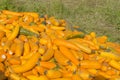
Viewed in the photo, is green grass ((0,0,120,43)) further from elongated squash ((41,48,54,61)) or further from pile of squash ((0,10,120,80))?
elongated squash ((41,48,54,61))

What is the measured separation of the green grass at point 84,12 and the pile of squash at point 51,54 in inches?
108

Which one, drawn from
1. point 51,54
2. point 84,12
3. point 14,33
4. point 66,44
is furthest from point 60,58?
point 84,12

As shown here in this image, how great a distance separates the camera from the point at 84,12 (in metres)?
9.90

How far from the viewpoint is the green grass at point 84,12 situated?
8531 millimetres

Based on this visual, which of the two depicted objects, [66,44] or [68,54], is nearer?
[68,54]

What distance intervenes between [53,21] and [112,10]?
14.6 ft

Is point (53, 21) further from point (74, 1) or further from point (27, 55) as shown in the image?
point (74, 1)

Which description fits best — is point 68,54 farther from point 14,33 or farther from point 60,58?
point 14,33

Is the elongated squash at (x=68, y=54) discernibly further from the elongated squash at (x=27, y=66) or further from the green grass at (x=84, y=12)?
the green grass at (x=84, y=12)

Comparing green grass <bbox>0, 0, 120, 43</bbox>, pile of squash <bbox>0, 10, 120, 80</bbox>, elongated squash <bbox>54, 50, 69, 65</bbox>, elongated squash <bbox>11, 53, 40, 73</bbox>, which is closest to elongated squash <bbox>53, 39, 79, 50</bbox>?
pile of squash <bbox>0, 10, 120, 80</bbox>

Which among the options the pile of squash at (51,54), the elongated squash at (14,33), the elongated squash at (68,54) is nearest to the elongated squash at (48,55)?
the pile of squash at (51,54)

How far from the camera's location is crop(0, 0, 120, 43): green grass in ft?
28.0

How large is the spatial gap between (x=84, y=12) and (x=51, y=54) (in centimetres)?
539

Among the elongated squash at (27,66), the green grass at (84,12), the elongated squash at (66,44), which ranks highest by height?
the elongated squash at (66,44)
